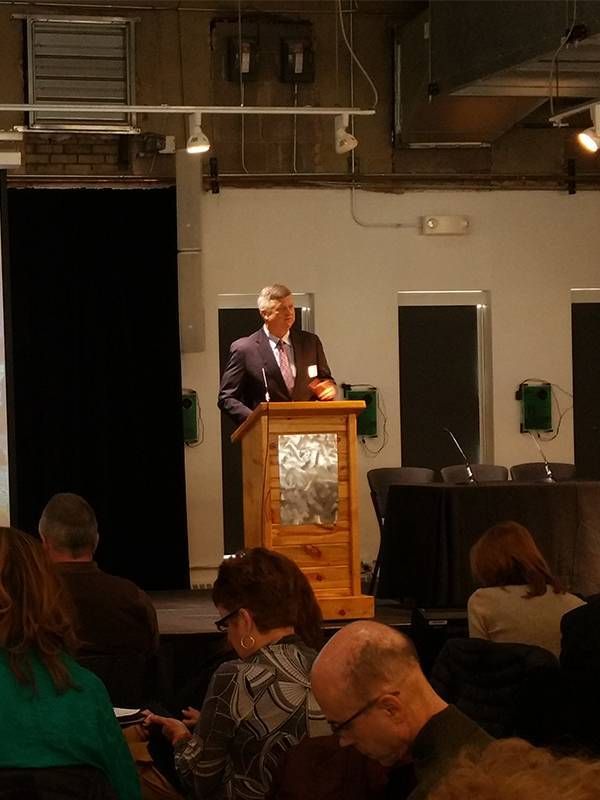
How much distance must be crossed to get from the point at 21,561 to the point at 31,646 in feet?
0.57

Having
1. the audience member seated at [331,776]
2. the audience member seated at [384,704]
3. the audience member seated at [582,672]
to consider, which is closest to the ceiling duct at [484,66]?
the audience member seated at [582,672]

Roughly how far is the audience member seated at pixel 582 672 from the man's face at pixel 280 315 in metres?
3.38

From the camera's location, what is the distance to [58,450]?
9414 mm

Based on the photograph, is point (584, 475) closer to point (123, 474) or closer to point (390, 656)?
point (123, 474)

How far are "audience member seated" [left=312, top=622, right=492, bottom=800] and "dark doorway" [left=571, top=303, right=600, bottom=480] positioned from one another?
8.26 meters

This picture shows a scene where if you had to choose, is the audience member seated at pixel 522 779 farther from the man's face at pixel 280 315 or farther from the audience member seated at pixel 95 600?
the man's face at pixel 280 315

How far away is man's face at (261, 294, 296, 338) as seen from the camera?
654cm

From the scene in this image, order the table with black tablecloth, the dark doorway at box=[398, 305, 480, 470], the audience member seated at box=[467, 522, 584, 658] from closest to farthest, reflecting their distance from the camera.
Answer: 1. the audience member seated at box=[467, 522, 584, 658]
2. the table with black tablecloth
3. the dark doorway at box=[398, 305, 480, 470]

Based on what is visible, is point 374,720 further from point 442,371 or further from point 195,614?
point 442,371

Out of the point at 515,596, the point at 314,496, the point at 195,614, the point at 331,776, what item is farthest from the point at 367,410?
the point at 331,776

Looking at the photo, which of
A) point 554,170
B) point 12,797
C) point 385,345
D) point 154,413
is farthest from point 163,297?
point 12,797

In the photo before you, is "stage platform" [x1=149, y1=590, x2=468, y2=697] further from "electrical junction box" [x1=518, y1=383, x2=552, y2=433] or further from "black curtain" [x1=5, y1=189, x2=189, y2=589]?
"electrical junction box" [x1=518, y1=383, x2=552, y2=433]

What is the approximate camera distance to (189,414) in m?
9.52

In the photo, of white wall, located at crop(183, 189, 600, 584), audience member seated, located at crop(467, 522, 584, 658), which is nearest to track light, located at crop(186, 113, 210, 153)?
white wall, located at crop(183, 189, 600, 584)
